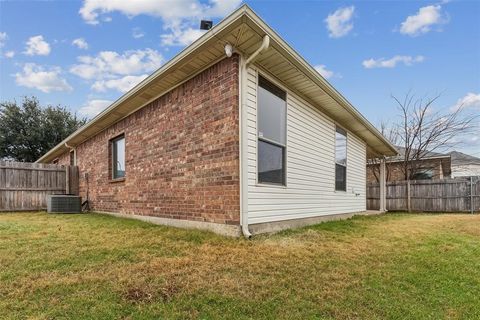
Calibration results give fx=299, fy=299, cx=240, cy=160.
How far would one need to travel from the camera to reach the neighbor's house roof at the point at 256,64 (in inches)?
165

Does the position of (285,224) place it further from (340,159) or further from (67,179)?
(67,179)

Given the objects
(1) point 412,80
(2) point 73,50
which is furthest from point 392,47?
(2) point 73,50

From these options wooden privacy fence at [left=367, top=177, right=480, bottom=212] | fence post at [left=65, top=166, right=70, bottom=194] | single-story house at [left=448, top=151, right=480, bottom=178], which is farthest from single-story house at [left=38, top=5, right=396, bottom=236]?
single-story house at [left=448, top=151, right=480, bottom=178]

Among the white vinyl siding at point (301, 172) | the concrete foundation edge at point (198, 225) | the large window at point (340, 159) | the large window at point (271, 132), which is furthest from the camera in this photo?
the large window at point (340, 159)

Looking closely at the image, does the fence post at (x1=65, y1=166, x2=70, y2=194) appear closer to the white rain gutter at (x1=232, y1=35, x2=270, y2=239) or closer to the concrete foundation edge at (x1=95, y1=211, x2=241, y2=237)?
the concrete foundation edge at (x1=95, y1=211, x2=241, y2=237)

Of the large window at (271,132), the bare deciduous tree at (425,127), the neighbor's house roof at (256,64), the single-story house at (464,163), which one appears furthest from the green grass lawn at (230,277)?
the single-story house at (464,163)

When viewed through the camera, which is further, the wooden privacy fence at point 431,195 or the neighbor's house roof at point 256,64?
the wooden privacy fence at point 431,195

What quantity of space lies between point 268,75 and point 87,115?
76.4ft

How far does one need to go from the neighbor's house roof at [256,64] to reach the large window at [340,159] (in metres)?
0.40

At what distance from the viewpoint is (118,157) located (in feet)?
28.5

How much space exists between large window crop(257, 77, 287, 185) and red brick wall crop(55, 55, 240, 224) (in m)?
0.65

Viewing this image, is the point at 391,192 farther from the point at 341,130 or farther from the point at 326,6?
the point at 326,6

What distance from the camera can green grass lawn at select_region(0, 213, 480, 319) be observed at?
93.9 inches

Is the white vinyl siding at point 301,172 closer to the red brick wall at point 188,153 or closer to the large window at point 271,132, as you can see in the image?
the large window at point 271,132
